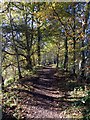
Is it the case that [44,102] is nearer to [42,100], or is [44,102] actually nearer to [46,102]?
[46,102]

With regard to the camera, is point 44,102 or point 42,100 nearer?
point 44,102

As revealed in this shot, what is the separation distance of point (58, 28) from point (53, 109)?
1177 centimetres

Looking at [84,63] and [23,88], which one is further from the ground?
[84,63]

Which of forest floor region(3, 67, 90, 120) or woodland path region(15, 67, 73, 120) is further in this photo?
woodland path region(15, 67, 73, 120)

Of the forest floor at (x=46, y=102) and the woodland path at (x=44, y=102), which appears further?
the woodland path at (x=44, y=102)

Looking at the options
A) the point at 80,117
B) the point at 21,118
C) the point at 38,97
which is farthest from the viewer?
the point at 38,97

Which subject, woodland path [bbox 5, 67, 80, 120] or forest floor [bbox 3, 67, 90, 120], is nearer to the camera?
forest floor [bbox 3, 67, 90, 120]

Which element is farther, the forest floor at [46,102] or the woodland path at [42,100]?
the woodland path at [42,100]

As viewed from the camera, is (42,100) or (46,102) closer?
(46,102)

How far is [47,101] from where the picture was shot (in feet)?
33.6

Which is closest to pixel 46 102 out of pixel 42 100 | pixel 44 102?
pixel 44 102

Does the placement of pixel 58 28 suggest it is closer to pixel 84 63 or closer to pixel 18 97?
pixel 84 63

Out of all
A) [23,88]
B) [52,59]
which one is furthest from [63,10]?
[52,59]

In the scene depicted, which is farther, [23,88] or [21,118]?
[23,88]
